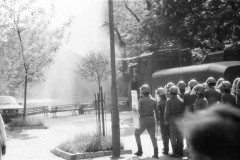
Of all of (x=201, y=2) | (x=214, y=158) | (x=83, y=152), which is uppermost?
(x=201, y=2)

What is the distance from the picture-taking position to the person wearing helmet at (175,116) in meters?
10.2

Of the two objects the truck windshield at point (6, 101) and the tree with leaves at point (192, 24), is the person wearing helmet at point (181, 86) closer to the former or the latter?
the tree with leaves at point (192, 24)

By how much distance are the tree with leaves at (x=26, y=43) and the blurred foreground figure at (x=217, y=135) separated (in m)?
23.0

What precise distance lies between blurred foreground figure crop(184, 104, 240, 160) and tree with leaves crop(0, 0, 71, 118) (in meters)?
23.0

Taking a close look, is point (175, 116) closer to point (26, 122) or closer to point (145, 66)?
point (145, 66)

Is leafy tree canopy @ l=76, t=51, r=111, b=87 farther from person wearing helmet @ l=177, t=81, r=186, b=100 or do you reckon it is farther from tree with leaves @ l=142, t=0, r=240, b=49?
person wearing helmet @ l=177, t=81, r=186, b=100

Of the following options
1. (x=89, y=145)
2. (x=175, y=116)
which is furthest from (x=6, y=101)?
(x=175, y=116)

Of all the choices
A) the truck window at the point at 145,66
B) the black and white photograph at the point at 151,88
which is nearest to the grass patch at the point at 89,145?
the black and white photograph at the point at 151,88

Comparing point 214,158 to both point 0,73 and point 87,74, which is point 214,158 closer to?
point 0,73

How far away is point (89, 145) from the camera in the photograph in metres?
11.8

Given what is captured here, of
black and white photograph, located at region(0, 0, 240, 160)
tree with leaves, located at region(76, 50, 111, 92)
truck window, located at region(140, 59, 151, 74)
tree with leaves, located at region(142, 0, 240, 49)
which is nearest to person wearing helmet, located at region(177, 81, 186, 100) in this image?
black and white photograph, located at region(0, 0, 240, 160)

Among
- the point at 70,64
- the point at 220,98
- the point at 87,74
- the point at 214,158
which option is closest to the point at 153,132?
the point at 220,98

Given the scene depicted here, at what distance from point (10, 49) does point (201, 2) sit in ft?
40.0

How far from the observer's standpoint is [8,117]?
26609mm
